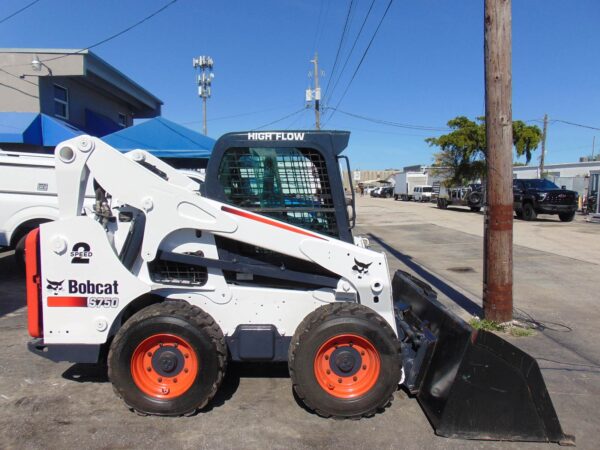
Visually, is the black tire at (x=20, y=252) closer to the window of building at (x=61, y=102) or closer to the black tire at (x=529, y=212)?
the window of building at (x=61, y=102)

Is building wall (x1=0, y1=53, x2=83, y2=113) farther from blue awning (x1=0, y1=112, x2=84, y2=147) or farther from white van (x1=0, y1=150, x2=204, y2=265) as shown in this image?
white van (x1=0, y1=150, x2=204, y2=265)

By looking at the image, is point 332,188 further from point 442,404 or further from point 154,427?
point 154,427

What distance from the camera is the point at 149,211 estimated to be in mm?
3561

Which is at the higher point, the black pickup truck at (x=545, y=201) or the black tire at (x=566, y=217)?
the black pickup truck at (x=545, y=201)

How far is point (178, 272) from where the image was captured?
3.81 m

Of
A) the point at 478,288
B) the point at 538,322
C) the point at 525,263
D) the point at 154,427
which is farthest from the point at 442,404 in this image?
the point at 525,263

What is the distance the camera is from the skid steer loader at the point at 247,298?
3381 millimetres

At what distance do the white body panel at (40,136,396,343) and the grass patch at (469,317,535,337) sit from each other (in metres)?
2.62

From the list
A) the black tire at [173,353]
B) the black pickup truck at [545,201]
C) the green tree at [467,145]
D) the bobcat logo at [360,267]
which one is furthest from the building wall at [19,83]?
the green tree at [467,145]

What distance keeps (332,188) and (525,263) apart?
818 centimetres

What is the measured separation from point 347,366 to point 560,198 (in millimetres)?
21423

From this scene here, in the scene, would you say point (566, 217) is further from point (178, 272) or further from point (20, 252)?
point (178, 272)

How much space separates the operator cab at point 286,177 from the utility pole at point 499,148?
2.55 m

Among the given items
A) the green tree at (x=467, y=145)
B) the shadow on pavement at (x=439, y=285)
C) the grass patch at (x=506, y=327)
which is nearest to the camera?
the grass patch at (x=506, y=327)
